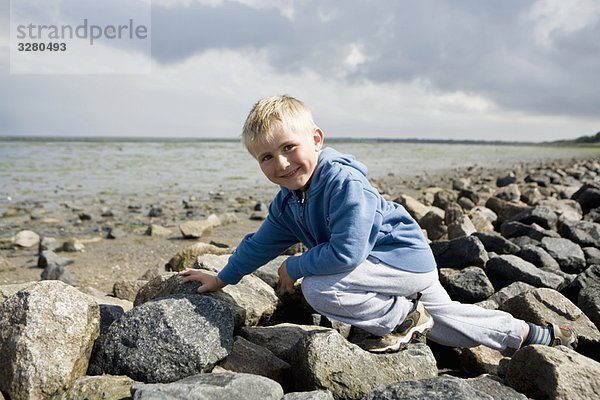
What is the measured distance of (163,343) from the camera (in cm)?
251

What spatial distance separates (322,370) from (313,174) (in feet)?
3.37

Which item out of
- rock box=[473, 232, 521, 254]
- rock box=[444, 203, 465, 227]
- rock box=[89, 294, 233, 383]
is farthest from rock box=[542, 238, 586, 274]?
rock box=[89, 294, 233, 383]

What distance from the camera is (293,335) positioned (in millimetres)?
3049

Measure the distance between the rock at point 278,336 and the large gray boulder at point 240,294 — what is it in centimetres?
10

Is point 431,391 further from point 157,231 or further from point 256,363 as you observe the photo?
point 157,231

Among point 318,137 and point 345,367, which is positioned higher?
point 318,137

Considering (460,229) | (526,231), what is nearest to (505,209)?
(526,231)

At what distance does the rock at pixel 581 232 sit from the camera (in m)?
5.25

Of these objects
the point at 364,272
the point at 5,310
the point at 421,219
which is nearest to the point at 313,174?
the point at 364,272

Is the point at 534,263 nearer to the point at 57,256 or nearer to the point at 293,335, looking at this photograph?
the point at 293,335

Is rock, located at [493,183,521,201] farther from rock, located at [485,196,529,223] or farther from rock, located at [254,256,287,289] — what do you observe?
rock, located at [254,256,287,289]

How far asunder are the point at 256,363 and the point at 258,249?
745mm

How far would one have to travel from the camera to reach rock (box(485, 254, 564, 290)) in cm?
395

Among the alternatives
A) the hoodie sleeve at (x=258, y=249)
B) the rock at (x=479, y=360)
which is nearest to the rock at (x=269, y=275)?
the hoodie sleeve at (x=258, y=249)
